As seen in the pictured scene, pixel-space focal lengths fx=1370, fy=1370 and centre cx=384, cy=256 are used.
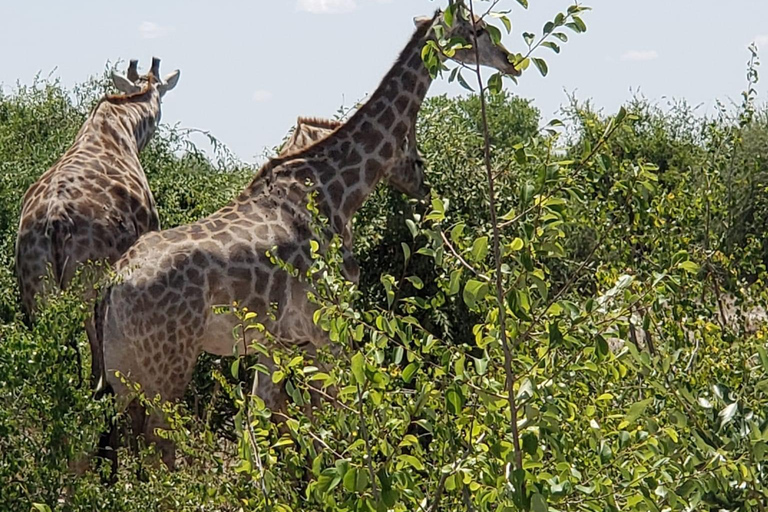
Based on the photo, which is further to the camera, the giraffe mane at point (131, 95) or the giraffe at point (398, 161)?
the giraffe mane at point (131, 95)

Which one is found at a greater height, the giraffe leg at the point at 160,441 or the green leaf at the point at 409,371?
the green leaf at the point at 409,371

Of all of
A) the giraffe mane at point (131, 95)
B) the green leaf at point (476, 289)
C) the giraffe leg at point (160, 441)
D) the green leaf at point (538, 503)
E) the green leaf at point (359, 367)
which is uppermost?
the giraffe mane at point (131, 95)

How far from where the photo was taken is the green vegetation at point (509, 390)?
8.66 feet

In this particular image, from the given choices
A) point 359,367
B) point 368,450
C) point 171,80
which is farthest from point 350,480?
point 171,80

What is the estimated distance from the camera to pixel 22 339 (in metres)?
4.45

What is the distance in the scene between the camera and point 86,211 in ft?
21.9

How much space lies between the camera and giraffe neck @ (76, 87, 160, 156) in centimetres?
756

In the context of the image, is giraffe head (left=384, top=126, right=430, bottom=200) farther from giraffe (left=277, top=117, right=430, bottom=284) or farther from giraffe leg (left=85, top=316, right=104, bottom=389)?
giraffe leg (left=85, top=316, right=104, bottom=389)

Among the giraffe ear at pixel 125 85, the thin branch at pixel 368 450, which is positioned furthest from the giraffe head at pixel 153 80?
the thin branch at pixel 368 450

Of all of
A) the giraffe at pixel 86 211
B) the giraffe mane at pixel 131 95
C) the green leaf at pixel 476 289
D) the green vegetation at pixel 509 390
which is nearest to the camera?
the green leaf at pixel 476 289

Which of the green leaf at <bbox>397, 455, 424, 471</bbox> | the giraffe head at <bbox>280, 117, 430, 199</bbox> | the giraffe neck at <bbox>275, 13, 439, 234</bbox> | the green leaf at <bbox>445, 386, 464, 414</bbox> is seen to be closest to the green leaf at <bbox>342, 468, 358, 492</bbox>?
the green leaf at <bbox>397, 455, 424, 471</bbox>

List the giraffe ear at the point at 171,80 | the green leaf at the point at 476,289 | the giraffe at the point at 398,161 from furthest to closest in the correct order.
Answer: the giraffe ear at the point at 171,80 < the giraffe at the point at 398,161 < the green leaf at the point at 476,289

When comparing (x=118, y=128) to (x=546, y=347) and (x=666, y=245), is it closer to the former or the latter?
(x=666, y=245)

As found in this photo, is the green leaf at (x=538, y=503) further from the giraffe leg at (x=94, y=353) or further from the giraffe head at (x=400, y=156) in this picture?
the giraffe head at (x=400, y=156)
